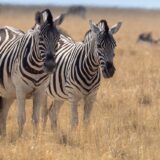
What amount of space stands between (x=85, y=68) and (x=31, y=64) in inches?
34.3

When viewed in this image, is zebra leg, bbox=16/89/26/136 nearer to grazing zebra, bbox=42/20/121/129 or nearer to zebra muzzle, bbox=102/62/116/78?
grazing zebra, bbox=42/20/121/129

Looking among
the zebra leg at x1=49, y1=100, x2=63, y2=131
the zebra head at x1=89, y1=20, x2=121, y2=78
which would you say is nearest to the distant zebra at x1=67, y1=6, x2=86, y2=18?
the zebra leg at x1=49, y1=100, x2=63, y2=131

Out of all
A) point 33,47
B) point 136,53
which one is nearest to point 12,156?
point 33,47

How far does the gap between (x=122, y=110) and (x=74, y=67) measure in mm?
1518

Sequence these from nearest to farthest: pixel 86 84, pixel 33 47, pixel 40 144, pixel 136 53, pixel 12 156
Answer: pixel 12 156 < pixel 40 144 < pixel 33 47 < pixel 86 84 < pixel 136 53

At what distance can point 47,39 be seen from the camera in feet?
23.0

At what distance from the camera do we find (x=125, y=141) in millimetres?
6969

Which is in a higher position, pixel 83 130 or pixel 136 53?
pixel 136 53

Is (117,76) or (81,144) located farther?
(117,76)

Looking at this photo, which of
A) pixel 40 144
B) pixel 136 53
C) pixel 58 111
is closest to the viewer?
pixel 40 144

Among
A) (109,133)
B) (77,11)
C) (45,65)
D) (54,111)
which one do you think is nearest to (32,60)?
(45,65)

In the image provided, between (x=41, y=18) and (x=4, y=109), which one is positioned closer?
(x=41, y=18)

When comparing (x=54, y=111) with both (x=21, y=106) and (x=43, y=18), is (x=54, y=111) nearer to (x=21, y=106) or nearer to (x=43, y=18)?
(x=21, y=106)

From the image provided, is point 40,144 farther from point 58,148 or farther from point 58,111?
point 58,111
